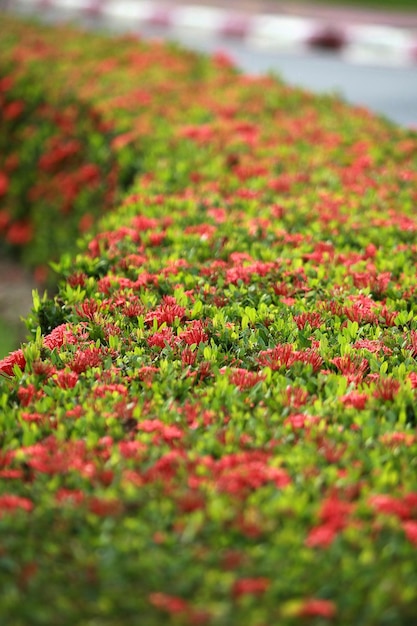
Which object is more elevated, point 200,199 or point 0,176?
point 200,199

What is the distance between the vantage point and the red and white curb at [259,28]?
13328mm

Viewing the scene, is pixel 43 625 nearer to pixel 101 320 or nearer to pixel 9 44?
pixel 101 320

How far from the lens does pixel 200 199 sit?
5273 millimetres

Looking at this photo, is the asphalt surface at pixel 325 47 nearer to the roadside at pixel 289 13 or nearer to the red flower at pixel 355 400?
the roadside at pixel 289 13

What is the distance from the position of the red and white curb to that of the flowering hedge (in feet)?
26.5

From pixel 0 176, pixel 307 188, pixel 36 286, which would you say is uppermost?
pixel 307 188

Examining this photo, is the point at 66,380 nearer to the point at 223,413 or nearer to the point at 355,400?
the point at 223,413

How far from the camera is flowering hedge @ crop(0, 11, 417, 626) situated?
2.28m

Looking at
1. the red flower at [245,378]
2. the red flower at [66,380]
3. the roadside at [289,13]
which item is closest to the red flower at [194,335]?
the red flower at [245,378]

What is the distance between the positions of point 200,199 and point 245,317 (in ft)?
5.53

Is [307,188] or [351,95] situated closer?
[307,188]

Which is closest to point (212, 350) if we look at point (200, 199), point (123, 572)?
point (123, 572)

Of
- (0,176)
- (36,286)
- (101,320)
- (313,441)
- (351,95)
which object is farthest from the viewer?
(351,95)

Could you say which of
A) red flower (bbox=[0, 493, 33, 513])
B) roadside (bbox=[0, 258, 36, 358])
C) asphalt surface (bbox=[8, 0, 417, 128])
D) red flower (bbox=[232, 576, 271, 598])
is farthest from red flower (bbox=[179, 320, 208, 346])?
asphalt surface (bbox=[8, 0, 417, 128])
